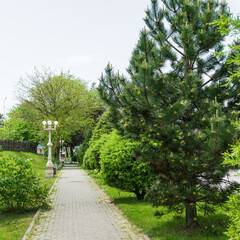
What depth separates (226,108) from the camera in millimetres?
6551

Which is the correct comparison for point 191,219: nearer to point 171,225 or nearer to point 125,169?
point 171,225

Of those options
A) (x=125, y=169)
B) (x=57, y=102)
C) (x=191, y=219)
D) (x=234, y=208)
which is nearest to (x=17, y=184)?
(x=125, y=169)

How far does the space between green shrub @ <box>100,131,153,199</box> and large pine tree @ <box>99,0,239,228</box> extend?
3.50m

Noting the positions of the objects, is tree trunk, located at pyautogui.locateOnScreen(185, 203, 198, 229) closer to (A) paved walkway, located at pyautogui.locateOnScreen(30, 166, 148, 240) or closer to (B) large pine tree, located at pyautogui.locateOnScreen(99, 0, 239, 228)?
(B) large pine tree, located at pyautogui.locateOnScreen(99, 0, 239, 228)

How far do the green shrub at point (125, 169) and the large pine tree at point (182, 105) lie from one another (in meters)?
3.50

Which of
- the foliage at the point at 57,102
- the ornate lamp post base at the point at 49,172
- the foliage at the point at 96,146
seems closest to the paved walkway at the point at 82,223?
the foliage at the point at 96,146

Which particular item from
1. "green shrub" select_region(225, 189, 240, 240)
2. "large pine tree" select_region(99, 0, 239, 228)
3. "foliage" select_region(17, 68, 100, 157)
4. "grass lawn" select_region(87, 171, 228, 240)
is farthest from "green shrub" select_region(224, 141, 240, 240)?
"foliage" select_region(17, 68, 100, 157)

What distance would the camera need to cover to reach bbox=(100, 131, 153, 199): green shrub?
10.2m

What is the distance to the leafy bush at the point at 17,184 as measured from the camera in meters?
8.92

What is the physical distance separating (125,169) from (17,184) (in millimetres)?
3500

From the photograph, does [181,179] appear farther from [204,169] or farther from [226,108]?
[226,108]

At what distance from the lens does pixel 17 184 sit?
354 inches

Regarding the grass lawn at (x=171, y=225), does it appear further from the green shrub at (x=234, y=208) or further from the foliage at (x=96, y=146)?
the foliage at (x=96, y=146)

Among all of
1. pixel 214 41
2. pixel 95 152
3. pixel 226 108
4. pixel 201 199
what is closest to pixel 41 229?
pixel 201 199
